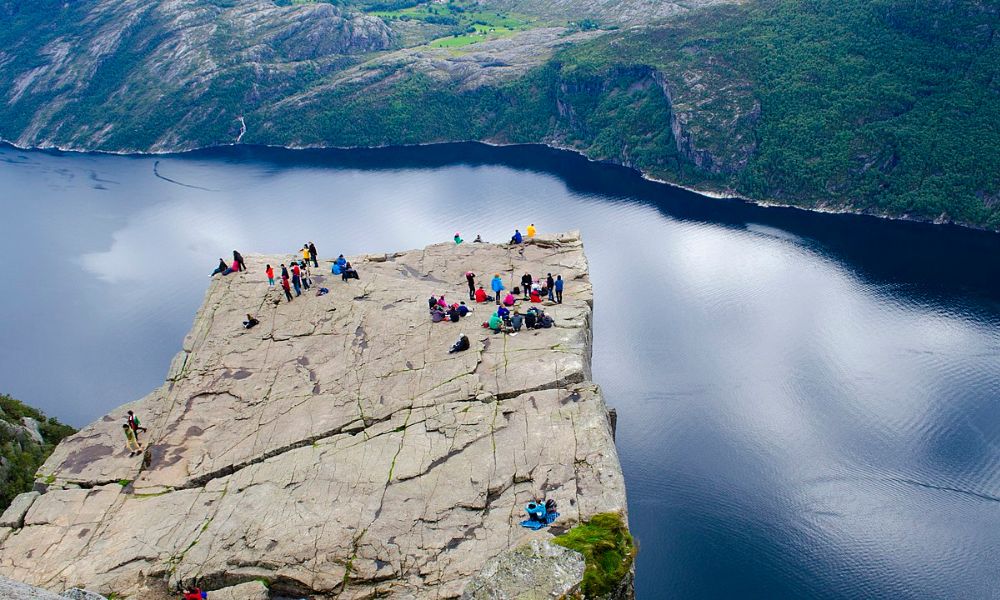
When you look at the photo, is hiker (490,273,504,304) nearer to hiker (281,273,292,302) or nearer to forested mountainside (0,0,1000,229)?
hiker (281,273,292,302)

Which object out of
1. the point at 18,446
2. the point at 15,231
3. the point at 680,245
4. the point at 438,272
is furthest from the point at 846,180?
the point at 15,231

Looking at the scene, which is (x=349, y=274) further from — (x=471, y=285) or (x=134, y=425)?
(x=134, y=425)

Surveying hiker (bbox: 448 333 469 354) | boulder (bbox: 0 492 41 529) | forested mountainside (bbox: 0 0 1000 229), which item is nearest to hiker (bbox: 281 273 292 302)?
hiker (bbox: 448 333 469 354)

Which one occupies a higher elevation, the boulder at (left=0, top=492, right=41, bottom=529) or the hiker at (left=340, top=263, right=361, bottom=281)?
the hiker at (left=340, top=263, right=361, bottom=281)

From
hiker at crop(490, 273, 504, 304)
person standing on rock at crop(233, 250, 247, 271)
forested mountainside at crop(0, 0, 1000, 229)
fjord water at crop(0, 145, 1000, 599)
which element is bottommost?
fjord water at crop(0, 145, 1000, 599)

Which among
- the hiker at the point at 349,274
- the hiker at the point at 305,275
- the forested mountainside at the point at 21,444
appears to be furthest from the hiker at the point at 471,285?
the forested mountainside at the point at 21,444

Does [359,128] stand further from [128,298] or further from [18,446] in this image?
[18,446]

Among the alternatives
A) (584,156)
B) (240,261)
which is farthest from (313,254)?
(584,156)
